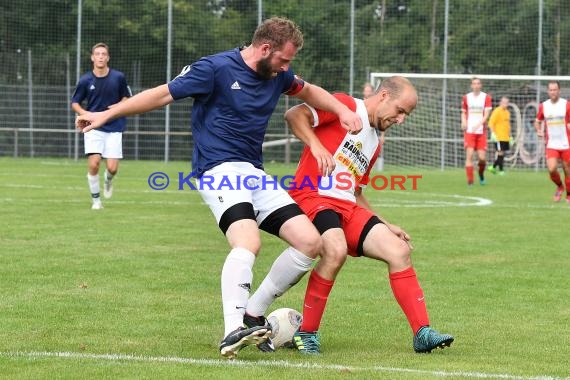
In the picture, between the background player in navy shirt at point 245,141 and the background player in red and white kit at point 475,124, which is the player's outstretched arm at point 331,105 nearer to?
the background player in navy shirt at point 245,141

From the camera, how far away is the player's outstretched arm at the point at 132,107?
233 inches

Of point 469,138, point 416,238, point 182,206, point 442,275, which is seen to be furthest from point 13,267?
point 469,138

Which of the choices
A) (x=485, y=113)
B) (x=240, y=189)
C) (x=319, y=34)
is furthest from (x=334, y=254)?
(x=319, y=34)

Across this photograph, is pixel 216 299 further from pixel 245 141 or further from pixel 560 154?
pixel 560 154

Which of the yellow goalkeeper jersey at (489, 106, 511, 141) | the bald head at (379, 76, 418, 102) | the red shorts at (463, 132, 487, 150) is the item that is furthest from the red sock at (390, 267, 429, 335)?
the yellow goalkeeper jersey at (489, 106, 511, 141)

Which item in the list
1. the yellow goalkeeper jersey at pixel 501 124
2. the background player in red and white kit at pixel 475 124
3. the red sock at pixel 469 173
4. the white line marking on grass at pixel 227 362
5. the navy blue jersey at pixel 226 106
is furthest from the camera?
the yellow goalkeeper jersey at pixel 501 124

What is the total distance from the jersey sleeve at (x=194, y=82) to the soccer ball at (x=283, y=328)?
1.39 metres

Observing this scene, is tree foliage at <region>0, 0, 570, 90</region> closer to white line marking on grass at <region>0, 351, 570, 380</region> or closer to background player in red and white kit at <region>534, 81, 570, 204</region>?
background player in red and white kit at <region>534, 81, 570, 204</region>

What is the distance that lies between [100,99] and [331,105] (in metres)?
9.98

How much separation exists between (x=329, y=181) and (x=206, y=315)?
1365 mm

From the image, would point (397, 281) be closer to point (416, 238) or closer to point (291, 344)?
point (291, 344)

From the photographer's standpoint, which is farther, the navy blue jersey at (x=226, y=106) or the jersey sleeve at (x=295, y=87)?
the jersey sleeve at (x=295, y=87)

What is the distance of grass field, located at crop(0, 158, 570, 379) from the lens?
18.4ft

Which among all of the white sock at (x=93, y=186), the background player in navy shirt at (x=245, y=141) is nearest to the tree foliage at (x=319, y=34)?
the white sock at (x=93, y=186)
